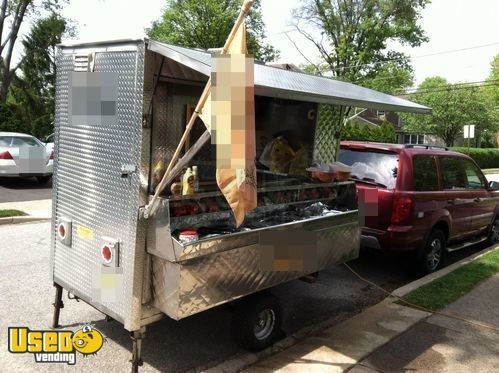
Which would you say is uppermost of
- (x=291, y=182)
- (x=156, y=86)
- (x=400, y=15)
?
(x=400, y=15)

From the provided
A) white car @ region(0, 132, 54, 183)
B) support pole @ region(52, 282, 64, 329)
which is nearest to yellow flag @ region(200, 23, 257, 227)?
support pole @ region(52, 282, 64, 329)

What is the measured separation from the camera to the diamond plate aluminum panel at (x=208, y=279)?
323cm

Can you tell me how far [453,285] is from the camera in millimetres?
5844

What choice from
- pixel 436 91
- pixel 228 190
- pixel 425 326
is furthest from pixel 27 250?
pixel 436 91

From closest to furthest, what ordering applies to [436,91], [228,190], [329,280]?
[228,190]
[329,280]
[436,91]

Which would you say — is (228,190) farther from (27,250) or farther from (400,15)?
(400,15)

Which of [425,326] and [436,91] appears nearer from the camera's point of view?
[425,326]

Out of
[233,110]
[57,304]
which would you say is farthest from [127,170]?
[57,304]

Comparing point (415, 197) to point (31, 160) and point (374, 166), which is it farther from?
point (31, 160)

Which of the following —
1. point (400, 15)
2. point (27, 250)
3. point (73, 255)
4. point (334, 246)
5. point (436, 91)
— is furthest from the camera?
point (436, 91)

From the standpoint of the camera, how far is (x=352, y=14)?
38.3m

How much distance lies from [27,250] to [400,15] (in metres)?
37.8

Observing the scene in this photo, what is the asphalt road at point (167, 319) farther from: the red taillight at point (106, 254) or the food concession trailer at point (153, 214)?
the red taillight at point (106, 254)

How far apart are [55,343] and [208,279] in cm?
159
